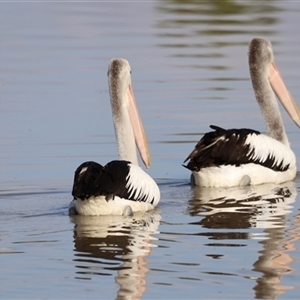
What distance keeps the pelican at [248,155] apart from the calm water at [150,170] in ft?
0.46

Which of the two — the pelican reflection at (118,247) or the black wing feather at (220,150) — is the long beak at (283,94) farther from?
the pelican reflection at (118,247)

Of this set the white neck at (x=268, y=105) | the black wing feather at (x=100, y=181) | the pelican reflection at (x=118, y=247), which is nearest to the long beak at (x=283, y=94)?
the white neck at (x=268, y=105)

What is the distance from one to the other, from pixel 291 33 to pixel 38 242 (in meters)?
12.8

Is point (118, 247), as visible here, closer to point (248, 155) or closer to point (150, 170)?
point (248, 155)

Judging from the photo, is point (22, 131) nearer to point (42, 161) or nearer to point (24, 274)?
point (42, 161)

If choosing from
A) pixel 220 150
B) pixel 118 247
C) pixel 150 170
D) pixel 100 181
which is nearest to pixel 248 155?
pixel 220 150

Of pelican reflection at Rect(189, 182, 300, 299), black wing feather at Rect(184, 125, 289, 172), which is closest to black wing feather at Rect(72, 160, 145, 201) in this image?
pelican reflection at Rect(189, 182, 300, 299)

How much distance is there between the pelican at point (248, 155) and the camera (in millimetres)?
9977

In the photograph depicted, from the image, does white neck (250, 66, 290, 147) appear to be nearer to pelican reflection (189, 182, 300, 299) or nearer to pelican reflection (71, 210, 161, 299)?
pelican reflection (189, 182, 300, 299)

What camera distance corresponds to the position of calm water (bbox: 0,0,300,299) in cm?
710

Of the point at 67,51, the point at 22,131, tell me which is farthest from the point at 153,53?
the point at 22,131

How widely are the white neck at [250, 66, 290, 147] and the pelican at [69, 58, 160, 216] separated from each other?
1737 mm

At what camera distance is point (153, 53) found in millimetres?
17375

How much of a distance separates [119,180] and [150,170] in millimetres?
1937
